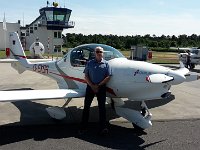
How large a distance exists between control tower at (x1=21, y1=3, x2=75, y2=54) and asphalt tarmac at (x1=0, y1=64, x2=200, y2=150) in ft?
140

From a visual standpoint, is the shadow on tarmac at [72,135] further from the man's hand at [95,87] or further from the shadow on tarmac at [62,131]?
the man's hand at [95,87]

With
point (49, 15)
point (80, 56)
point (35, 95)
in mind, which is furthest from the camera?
point (49, 15)

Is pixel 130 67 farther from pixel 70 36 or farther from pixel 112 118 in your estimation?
pixel 70 36

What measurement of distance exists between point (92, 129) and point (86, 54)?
2.10 m

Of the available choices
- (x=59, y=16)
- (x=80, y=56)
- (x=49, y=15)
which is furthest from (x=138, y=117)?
(x=49, y=15)

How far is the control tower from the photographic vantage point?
174 feet

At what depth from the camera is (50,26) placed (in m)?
54.1

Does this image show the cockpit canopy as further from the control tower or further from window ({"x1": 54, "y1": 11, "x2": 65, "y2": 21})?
window ({"x1": 54, "y1": 11, "x2": 65, "y2": 21})

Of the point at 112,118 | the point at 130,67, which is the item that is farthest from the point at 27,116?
the point at 130,67

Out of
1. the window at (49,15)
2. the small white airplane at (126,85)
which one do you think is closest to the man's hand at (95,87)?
the small white airplane at (126,85)

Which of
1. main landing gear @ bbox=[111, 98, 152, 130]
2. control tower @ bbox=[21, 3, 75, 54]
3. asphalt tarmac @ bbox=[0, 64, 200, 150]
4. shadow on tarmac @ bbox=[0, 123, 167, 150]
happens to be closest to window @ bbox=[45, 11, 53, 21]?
control tower @ bbox=[21, 3, 75, 54]

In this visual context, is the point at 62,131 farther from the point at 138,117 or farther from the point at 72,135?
the point at 138,117

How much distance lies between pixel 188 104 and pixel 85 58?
385 centimetres

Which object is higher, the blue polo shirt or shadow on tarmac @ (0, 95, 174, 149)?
the blue polo shirt
